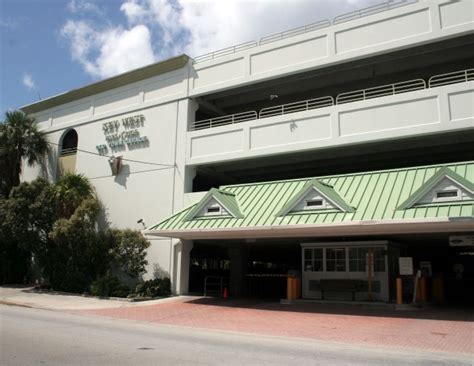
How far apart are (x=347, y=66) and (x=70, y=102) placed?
19561 mm

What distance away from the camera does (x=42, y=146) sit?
33312 mm

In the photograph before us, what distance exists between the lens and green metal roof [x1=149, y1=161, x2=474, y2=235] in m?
16.4

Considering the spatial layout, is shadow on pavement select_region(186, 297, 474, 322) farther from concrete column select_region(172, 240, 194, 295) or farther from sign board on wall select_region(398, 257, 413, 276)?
concrete column select_region(172, 240, 194, 295)

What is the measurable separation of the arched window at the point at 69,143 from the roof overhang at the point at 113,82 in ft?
7.52

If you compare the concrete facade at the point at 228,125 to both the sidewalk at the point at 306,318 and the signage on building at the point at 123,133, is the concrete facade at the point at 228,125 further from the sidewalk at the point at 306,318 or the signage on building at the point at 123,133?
the sidewalk at the point at 306,318

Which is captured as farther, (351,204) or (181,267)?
(181,267)

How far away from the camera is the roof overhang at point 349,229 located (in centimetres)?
1566

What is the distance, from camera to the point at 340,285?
20.3 m

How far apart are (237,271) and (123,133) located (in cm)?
1098

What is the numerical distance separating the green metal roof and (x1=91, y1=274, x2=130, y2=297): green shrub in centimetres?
485

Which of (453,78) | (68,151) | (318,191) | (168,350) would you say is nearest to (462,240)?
(318,191)

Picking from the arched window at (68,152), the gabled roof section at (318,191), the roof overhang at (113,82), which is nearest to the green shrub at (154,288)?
the gabled roof section at (318,191)

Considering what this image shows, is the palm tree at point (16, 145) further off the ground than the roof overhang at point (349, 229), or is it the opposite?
the palm tree at point (16, 145)

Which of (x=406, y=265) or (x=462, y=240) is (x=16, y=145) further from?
(x=462, y=240)
